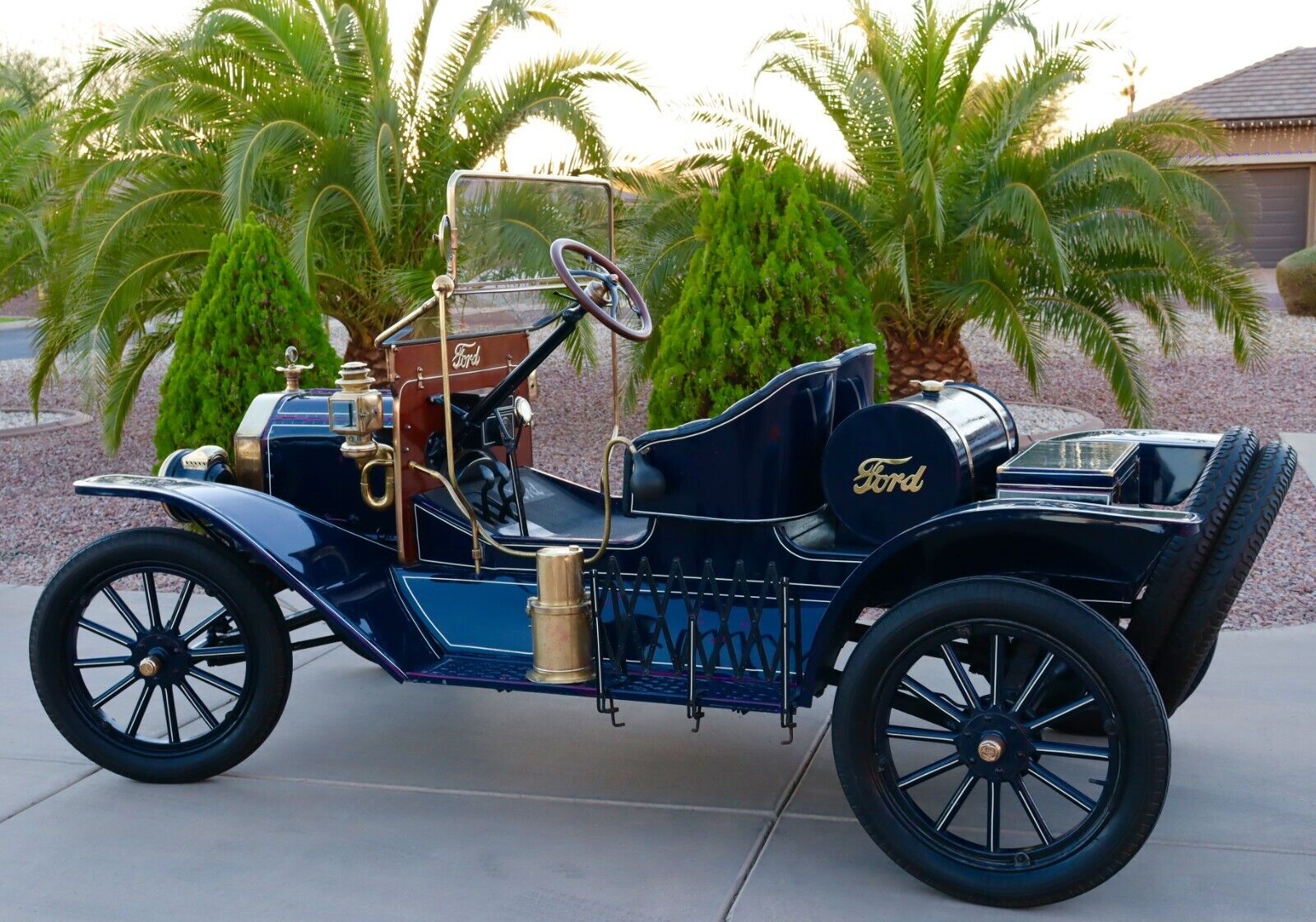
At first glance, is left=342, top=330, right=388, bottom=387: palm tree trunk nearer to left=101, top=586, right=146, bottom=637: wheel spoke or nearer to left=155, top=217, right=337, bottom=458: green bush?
left=155, top=217, right=337, bottom=458: green bush

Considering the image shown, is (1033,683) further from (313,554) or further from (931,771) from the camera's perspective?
(313,554)

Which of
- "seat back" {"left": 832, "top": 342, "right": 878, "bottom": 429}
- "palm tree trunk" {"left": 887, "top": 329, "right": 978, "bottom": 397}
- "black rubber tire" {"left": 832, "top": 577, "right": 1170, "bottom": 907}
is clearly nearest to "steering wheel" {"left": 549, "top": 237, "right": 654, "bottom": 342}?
"seat back" {"left": 832, "top": 342, "right": 878, "bottom": 429}

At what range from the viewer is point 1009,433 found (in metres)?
3.59

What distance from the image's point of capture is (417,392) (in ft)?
12.3

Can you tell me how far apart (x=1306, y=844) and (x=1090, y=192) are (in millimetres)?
6289

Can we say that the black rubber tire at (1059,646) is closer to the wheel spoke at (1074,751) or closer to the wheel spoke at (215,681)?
the wheel spoke at (1074,751)

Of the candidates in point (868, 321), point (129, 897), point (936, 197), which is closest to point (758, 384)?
point (868, 321)

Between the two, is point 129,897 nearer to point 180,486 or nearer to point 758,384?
point 180,486

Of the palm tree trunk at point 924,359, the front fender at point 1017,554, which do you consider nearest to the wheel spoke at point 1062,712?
the front fender at point 1017,554

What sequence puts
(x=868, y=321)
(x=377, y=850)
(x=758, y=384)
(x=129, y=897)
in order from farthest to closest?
(x=868, y=321) → (x=758, y=384) → (x=377, y=850) → (x=129, y=897)

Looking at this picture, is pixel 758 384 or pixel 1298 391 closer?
pixel 758 384

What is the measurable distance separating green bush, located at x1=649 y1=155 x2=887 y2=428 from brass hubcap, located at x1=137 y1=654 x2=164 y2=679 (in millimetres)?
3735

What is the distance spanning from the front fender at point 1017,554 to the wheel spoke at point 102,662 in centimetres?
190

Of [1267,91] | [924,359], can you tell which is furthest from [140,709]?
[1267,91]
